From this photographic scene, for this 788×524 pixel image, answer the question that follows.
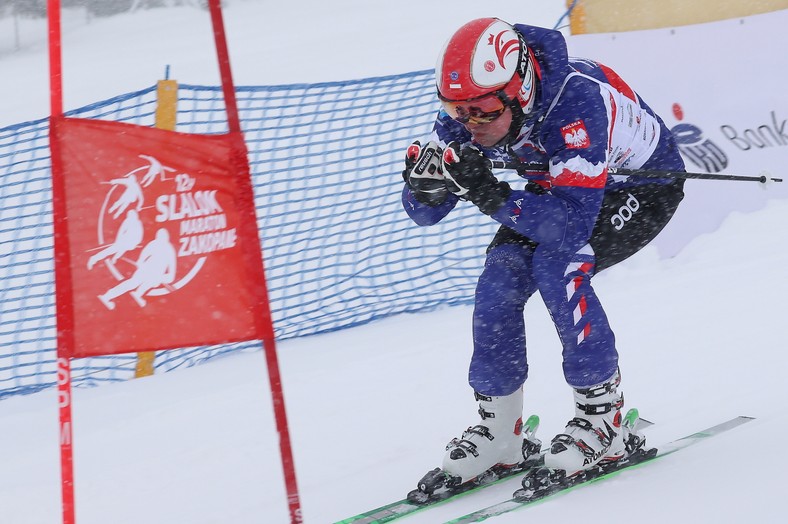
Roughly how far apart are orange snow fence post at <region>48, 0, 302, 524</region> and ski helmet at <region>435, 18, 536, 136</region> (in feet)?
2.40

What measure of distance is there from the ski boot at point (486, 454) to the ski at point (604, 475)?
0.84 feet

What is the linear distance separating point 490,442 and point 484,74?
1366 millimetres

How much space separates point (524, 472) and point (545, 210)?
1.14 m

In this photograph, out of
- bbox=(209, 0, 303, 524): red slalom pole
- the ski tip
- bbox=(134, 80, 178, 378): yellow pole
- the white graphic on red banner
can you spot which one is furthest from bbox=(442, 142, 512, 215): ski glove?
bbox=(134, 80, 178, 378): yellow pole

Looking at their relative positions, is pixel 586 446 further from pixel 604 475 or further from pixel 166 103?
pixel 166 103

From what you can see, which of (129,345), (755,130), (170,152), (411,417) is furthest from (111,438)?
(755,130)

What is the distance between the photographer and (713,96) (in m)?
7.22

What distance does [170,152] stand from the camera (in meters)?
3.00

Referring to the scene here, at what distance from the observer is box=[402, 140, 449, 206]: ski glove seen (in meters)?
3.24

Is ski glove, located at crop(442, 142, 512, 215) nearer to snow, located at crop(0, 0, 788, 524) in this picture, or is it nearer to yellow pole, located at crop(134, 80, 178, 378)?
snow, located at crop(0, 0, 788, 524)

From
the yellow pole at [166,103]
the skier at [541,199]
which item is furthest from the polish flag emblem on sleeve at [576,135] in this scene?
the yellow pole at [166,103]

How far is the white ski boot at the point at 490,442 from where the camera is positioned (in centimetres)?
359

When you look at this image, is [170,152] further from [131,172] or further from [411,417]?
[411,417]

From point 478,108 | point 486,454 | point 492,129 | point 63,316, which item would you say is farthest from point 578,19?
point 63,316
